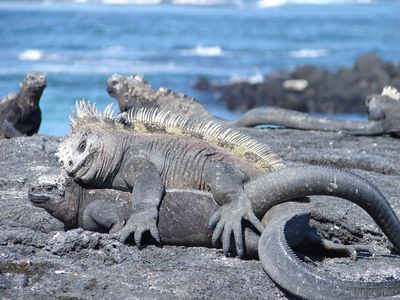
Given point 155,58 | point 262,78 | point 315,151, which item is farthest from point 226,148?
point 155,58

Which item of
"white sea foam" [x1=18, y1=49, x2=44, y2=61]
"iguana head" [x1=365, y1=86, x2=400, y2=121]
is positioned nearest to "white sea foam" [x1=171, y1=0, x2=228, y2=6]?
"white sea foam" [x1=18, y1=49, x2=44, y2=61]

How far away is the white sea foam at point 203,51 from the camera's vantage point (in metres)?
32.9

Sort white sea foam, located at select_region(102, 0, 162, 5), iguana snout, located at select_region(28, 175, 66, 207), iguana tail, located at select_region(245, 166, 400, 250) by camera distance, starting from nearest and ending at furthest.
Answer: iguana tail, located at select_region(245, 166, 400, 250) → iguana snout, located at select_region(28, 175, 66, 207) → white sea foam, located at select_region(102, 0, 162, 5)

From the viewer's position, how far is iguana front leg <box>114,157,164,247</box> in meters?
4.70

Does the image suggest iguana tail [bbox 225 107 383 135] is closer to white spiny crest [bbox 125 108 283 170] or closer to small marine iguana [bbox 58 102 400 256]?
white spiny crest [bbox 125 108 283 170]

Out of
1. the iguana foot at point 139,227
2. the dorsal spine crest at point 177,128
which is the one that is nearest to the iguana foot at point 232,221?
the iguana foot at point 139,227

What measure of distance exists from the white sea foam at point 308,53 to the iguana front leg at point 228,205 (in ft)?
97.8

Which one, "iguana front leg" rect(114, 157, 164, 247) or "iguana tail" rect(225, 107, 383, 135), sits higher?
"iguana front leg" rect(114, 157, 164, 247)

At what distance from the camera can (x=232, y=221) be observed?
15.4 feet

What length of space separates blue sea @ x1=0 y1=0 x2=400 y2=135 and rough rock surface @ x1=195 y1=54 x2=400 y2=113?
29.1 inches

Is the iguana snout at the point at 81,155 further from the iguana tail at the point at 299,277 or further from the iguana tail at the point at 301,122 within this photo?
the iguana tail at the point at 301,122

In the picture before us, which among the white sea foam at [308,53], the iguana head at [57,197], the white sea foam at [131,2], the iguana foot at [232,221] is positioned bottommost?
the white sea foam at [131,2]

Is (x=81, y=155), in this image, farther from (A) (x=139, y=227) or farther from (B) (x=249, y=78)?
(B) (x=249, y=78)

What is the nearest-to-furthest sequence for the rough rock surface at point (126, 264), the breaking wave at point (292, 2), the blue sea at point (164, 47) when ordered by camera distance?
the rough rock surface at point (126, 264) < the blue sea at point (164, 47) < the breaking wave at point (292, 2)
